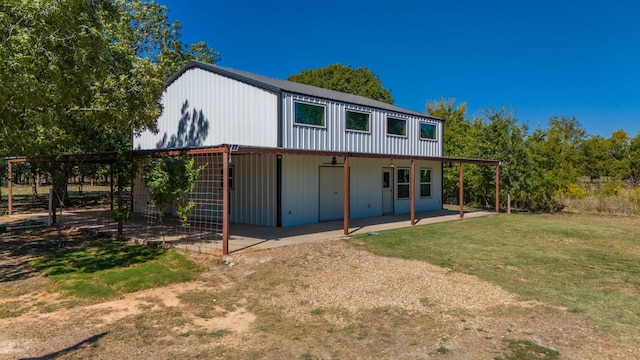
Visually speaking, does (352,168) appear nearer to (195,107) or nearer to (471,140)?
(195,107)

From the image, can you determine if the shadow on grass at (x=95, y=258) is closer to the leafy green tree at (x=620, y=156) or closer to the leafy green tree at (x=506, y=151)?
the leafy green tree at (x=506, y=151)

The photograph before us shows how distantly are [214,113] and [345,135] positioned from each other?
444 centimetres

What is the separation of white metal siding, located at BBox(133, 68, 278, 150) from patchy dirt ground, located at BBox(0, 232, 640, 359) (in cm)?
563

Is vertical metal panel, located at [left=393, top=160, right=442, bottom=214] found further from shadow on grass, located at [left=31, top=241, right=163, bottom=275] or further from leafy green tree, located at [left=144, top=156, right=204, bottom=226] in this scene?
shadow on grass, located at [left=31, top=241, right=163, bottom=275]

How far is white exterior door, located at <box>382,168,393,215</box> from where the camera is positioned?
54.9ft

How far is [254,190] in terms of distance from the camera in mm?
13219

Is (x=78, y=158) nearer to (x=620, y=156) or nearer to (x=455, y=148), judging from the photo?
(x=455, y=148)

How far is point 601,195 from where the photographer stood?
19906mm

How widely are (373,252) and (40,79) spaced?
756 cm

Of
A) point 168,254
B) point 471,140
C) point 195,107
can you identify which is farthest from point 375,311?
point 471,140

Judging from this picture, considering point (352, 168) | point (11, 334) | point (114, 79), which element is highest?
point (114, 79)

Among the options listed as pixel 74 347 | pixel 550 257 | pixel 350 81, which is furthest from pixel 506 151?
pixel 350 81

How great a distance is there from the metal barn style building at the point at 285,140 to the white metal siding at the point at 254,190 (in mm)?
32

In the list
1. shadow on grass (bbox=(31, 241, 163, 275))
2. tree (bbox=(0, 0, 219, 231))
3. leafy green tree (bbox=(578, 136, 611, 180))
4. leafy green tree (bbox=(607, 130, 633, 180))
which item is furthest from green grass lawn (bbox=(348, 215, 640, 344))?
leafy green tree (bbox=(578, 136, 611, 180))
